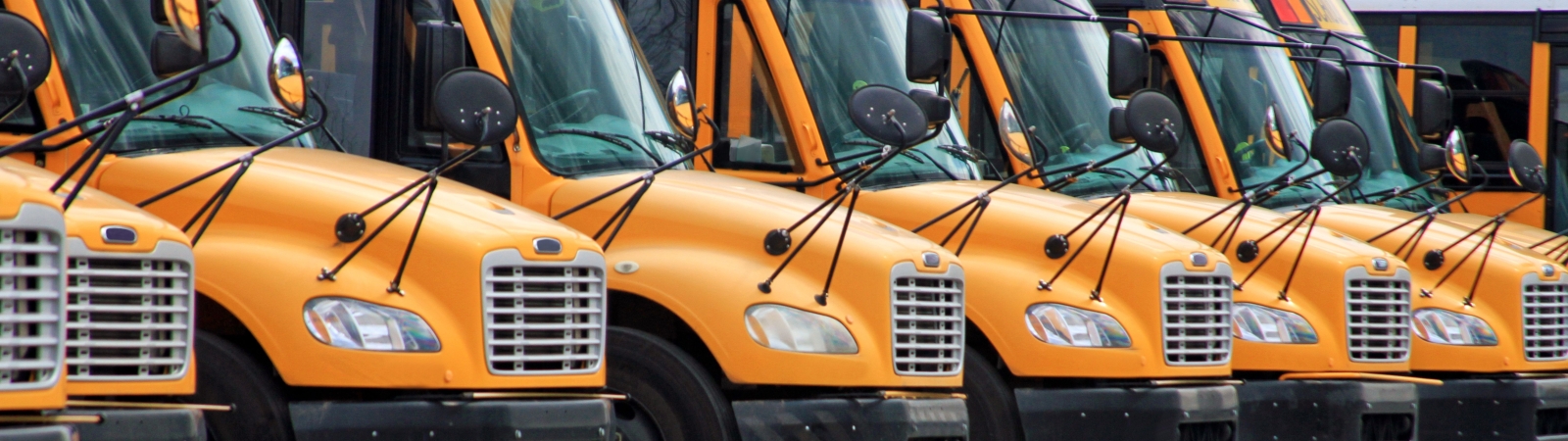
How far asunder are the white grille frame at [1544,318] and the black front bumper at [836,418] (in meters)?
4.55

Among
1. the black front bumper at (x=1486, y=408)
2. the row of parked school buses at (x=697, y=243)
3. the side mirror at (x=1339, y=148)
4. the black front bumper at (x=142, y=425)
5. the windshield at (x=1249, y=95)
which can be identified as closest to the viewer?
the black front bumper at (x=142, y=425)

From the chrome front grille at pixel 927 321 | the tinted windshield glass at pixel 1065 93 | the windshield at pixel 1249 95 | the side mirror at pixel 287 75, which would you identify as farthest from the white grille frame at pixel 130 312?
the windshield at pixel 1249 95

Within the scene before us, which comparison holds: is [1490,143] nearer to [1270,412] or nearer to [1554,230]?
[1554,230]

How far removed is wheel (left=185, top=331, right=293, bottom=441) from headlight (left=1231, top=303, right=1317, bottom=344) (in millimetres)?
4756

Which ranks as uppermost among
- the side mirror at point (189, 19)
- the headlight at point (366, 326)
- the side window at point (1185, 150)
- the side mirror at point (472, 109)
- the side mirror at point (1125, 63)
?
the side mirror at point (189, 19)

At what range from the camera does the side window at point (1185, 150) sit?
34.7ft

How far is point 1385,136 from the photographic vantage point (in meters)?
11.6

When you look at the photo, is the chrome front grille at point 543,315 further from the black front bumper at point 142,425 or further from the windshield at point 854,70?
the windshield at point 854,70

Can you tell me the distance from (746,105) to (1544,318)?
14.6ft

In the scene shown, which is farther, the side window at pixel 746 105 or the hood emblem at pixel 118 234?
the side window at pixel 746 105

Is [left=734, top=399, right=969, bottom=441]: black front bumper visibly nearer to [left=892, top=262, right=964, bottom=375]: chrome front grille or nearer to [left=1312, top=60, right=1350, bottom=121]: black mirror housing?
[left=892, top=262, right=964, bottom=375]: chrome front grille

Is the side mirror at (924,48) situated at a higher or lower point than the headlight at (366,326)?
higher

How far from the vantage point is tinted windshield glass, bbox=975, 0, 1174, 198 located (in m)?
9.45

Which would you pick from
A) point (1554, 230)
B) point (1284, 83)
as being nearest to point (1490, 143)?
point (1554, 230)
